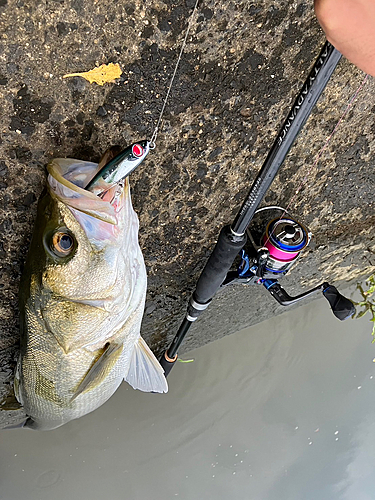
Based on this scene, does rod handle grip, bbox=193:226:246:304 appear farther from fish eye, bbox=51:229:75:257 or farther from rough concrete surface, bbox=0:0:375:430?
fish eye, bbox=51:229:75:257

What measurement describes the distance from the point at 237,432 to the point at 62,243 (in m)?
2.49

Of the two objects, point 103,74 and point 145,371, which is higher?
point 103,74

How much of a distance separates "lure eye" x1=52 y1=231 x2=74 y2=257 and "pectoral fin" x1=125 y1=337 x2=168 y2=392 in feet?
1.98

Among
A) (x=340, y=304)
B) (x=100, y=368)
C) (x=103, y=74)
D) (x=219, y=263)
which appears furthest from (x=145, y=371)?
(x=103, y=74)

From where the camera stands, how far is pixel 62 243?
1108mm

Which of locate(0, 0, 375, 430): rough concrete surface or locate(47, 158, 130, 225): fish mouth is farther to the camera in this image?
locate(0, 0, 375, 430): rough concrete surface

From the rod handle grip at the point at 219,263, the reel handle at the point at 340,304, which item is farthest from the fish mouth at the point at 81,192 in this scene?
the reel handle at the point at 340,304

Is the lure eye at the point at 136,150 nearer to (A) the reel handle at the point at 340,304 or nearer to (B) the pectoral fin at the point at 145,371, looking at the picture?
(B) the pectoral fin at the point at 145,371

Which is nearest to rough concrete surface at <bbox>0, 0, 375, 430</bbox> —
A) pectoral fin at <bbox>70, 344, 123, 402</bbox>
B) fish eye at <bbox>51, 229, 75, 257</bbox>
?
fish eye at <bbox>51, 229, 75, 257</bbox>

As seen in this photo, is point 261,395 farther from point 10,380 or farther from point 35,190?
point 35,190

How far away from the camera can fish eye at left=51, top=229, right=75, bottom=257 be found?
1.09 metres

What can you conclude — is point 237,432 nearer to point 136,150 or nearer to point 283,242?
point 283,242

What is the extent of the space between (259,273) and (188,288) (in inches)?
15.2

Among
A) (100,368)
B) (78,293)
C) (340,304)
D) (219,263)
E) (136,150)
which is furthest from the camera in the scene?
(340,304)
